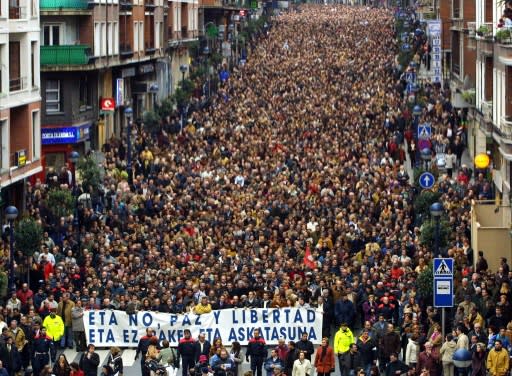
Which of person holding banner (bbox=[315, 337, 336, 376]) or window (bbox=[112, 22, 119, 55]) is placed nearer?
person holding banner (bbox=[315, 337, 336, 376])

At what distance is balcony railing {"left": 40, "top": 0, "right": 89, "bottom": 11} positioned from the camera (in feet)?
244

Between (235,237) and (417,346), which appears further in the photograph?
(235,237)

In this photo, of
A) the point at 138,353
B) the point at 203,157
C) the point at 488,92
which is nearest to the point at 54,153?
the point at 203,157

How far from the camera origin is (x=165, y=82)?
322ft

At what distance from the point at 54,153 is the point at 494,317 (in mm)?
38676

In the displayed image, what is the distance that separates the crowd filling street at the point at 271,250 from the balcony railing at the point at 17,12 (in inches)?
211

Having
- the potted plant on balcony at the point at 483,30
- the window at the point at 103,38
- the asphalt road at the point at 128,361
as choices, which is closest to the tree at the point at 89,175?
the potted plant on balcony at the point at 483,30

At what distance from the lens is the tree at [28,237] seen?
4647cm

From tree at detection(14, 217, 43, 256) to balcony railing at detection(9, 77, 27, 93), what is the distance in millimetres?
11486

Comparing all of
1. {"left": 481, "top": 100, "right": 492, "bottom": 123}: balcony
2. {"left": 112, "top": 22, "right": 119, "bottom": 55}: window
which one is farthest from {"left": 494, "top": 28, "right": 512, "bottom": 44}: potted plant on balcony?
{"left": 112, "top": 22, "right": 119, "bottom": 55}: window

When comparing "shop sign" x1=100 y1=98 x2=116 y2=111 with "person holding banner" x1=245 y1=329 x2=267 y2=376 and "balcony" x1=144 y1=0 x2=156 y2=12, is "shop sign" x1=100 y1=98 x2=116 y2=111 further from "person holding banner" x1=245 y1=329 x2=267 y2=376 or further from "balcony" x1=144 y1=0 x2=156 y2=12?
"person holding banner" x1=245 y1=329 x2=267 y2=376

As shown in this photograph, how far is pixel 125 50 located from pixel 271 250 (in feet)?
122

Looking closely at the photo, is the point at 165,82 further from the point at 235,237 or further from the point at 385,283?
the point at 385,283

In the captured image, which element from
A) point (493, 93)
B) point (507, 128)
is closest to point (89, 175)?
point (493, 93)
